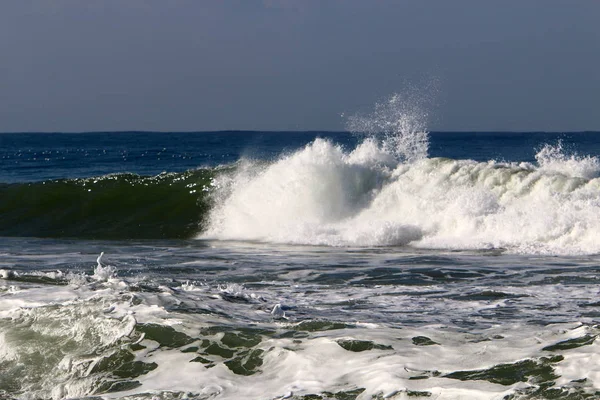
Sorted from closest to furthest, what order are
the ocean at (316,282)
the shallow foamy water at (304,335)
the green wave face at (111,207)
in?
the shallow foamy water at (304,335) < the ocean at (316,282) < the green wave face at (111,207)

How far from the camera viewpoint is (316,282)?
1095cm

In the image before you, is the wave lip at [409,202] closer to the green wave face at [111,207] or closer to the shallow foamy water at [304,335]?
the green wave face at [111,207]

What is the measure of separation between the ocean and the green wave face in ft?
0.32

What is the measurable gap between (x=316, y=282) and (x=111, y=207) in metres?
14.2

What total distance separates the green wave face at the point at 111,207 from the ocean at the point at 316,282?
3.9 inches

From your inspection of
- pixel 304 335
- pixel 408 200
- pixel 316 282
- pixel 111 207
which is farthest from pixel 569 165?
pixel 304 335

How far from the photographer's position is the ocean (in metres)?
6.37

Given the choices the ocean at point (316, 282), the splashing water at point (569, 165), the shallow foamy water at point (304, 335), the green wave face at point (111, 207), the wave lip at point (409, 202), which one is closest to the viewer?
the shallow foamy water at point (304, 335)

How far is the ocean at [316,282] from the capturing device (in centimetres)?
637

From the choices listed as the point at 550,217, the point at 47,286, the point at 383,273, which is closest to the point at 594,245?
the point at 550,217

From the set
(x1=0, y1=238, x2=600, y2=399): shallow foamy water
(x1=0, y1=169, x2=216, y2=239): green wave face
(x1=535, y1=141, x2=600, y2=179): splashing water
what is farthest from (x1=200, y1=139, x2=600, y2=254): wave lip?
(x1=0, y1=238, x2=600, y2=399): shallow foamy water

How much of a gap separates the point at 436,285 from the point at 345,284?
109 centimetres

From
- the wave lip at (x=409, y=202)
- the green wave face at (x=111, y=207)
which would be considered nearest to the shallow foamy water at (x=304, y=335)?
the wave lip at (x=409, y=202)

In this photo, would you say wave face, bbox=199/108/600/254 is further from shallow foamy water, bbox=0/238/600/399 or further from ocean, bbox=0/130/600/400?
shallow foamy water, bbox=0/238/600/399
